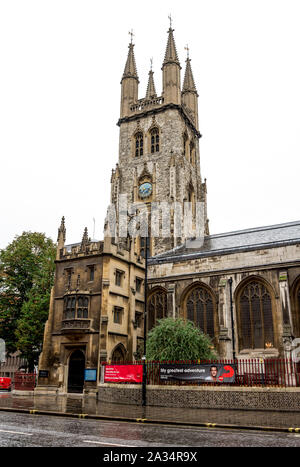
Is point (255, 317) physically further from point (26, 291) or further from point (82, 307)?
point (26, 291)

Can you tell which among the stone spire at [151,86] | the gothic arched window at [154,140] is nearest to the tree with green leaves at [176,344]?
the gothic arched window at [154,140]

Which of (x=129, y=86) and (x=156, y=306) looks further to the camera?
(x=129, y=86)

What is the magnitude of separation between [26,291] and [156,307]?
1354cm

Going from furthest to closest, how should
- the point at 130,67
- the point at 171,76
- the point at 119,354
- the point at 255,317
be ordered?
the point at 130,67 → the point at 171,76 → the point at 119,354 → the point at 255,317

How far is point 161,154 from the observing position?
1934 inches

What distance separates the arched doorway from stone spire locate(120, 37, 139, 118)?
3474 cm

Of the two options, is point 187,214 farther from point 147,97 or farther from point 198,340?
point 198,340

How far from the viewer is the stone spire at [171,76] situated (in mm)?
50781

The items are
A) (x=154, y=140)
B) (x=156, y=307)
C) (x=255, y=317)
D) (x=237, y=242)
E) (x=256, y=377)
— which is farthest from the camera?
(x=154, y=140)

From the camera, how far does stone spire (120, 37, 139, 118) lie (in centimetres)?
5464

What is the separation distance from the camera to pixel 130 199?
49031 millimetres

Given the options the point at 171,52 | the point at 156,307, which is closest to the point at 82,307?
the point at 156,307
